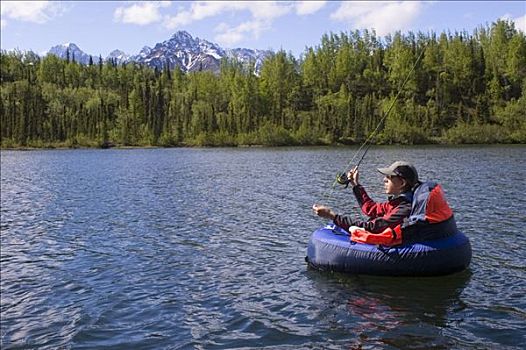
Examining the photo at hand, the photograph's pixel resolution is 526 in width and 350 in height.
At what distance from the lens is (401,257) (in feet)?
38.8

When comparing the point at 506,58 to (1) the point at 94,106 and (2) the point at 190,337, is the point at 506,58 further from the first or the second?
(2) the point at 190,337

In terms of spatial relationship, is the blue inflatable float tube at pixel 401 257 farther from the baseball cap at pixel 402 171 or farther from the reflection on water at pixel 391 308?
the baseball cap at pixel 402 171

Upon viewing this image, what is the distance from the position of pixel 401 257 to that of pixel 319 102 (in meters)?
116

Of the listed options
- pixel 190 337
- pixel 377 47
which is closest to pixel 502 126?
pixel 377 47

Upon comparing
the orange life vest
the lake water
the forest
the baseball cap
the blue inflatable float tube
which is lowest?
the lake water

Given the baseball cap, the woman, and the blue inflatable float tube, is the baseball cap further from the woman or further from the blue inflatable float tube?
the blue inflatable float tube

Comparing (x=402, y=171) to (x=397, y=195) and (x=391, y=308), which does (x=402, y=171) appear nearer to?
(x=397, y=195)

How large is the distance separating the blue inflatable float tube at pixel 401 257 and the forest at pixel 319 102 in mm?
97205

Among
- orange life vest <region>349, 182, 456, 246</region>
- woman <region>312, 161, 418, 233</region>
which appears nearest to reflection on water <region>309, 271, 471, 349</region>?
orange life vest <region>349, 182, 456, 246</region>

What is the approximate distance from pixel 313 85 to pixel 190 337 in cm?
13003

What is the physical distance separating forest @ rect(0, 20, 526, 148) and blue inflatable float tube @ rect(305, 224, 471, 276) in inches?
3827

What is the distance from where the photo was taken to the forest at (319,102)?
376ft

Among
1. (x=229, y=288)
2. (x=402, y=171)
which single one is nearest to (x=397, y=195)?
(x=402, y=171)

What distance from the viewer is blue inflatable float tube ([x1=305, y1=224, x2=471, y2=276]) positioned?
38.7 ft
